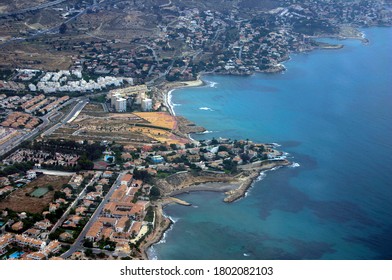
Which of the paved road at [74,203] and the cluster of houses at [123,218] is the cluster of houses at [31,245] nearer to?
→ the paved road at [74,203]

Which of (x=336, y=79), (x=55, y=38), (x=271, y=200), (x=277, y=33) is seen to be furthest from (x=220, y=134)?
(x=277, y=33)

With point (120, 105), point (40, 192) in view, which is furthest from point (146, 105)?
point (40, 192)

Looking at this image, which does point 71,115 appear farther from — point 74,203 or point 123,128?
point 74,203

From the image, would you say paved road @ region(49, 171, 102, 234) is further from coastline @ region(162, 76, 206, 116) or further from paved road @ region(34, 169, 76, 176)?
coastline @ region(162, 76, 206, 116)

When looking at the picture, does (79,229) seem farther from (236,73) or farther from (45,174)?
(236,73)

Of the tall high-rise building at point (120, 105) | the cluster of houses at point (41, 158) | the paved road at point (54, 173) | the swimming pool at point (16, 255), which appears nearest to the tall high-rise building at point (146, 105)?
the tall high-rise building at point (120, 105)
